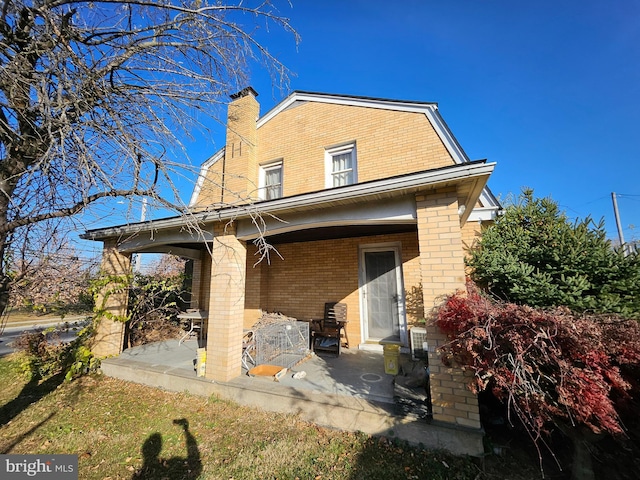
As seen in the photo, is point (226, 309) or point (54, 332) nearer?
point (226, 309)

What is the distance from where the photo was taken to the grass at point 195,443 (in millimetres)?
2977

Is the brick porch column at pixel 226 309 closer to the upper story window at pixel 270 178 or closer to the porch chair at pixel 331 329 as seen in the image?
the porch chair at pixel 331 329

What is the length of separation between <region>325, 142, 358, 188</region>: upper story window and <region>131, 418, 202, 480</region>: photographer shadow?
6225 millimetres

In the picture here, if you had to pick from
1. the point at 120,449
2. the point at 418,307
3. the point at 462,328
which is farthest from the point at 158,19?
the point at 418,307

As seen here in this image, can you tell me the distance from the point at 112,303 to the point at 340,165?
7134mm

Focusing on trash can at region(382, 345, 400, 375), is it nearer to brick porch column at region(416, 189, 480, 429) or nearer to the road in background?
brick porch column at region(416, 189, 480, 429)

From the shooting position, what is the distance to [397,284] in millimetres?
6938

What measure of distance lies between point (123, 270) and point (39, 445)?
408cm

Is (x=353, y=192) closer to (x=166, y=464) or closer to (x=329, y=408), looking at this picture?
(x=329, y=408)

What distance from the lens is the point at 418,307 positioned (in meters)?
6.48

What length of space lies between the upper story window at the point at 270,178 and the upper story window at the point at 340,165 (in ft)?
5.74

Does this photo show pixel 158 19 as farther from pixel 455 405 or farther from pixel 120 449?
pixel 455 405

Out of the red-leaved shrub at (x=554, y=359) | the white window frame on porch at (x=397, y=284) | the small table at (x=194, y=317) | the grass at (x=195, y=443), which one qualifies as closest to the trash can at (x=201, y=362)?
the grass at (x=195, y=443)

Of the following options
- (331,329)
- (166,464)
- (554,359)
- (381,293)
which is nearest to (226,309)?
(166,464)
